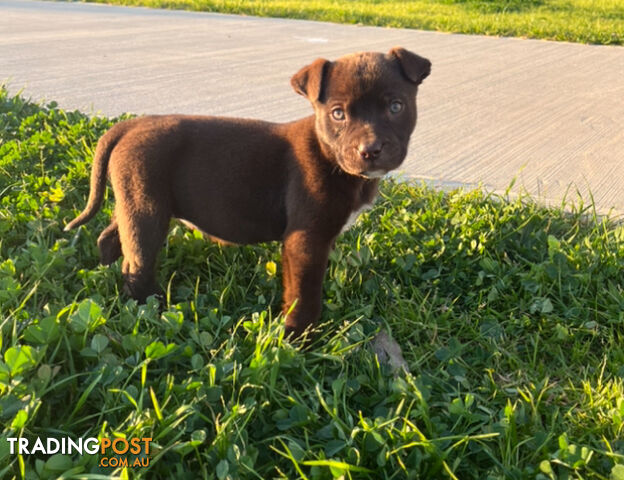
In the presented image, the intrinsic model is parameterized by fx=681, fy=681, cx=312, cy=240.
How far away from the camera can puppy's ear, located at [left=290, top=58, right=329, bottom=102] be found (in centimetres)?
283

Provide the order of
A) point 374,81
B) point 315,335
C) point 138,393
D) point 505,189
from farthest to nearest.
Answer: point 505,189 → point 315,335 → point 374,81 → point 138,393

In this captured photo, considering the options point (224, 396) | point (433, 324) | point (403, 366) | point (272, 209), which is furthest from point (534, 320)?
point (224, 396)

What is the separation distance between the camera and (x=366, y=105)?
108 inches

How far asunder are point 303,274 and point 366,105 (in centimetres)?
75

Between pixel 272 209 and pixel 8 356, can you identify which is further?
pixel 272 209

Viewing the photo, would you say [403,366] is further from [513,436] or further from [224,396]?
[224,396]

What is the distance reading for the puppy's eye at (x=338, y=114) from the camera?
2.76 m

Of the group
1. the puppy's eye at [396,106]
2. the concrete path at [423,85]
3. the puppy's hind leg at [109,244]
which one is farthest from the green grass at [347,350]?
the puppy's eye at [396,106]

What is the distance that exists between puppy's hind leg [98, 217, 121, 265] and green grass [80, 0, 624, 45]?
26.2 feet

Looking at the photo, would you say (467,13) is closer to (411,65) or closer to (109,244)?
(411,65)

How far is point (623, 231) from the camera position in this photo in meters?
3.56

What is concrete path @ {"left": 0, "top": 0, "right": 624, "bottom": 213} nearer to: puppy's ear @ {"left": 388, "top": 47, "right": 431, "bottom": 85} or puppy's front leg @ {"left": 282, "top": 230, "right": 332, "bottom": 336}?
puppy's ear @ {"left": 388, "top": 47, "right": 431, "bottom": 85}

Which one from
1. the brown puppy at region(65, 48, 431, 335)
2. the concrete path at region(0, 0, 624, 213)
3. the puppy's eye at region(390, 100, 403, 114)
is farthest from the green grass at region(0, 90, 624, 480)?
the puppy's eye at region(390, 100, 403, 114)

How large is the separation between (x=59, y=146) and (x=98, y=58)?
11.7 feet
